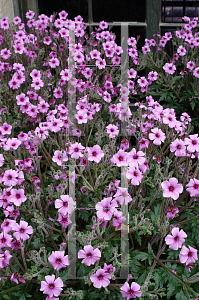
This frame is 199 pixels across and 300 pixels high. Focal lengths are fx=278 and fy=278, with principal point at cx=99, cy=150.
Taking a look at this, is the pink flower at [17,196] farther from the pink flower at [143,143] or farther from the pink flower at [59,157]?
the pink flower at [143,143]

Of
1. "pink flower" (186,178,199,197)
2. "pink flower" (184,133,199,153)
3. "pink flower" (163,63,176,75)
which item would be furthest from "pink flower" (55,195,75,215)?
"pink flower" (163,63,176,75)

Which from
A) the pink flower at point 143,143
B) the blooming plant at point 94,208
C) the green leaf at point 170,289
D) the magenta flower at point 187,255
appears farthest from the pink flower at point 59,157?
the green leaf at point 170,289

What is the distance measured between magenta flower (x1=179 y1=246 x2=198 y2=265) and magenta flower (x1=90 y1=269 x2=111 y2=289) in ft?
1.34

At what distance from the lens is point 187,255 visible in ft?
5.02

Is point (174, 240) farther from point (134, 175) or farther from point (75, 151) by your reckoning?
point (75, 151)

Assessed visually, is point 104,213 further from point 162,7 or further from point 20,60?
point 162,7

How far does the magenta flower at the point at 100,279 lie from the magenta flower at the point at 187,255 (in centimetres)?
41

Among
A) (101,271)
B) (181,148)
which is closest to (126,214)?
(101,271)

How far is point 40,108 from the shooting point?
2635 millimetres

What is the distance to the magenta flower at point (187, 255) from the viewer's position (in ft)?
4.94

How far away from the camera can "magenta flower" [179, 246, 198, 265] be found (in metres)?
1.50

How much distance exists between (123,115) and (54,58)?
136 centimetres

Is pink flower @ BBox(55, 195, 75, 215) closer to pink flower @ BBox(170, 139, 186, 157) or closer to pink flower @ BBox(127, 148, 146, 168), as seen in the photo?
pink flower @ BBox(127, 148, 146, 168)

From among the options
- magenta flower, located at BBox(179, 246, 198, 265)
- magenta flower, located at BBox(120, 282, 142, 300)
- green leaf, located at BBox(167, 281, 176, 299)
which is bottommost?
green leaf, located at BBox(167, 281, 176, 299)
